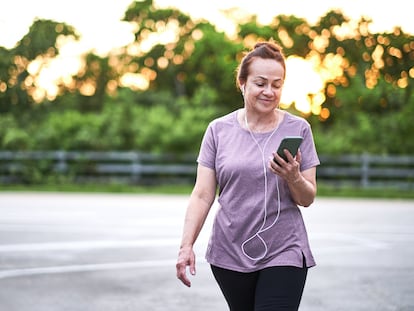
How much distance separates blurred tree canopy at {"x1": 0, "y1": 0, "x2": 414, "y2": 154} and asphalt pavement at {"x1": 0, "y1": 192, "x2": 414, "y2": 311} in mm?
2853

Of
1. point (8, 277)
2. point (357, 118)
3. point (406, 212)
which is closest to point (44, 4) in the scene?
point (357, 118)

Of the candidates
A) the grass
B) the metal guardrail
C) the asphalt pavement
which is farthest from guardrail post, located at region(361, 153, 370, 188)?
the asphalt pavement

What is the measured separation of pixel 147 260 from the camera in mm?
9758

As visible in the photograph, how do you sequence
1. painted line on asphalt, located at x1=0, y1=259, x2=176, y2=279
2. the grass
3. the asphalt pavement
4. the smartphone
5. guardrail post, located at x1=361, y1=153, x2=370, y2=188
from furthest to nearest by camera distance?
1. guardrail post, located at x1=361, y1=153, x2=370, y2=188
2. the grass
3. painted line on asphalt, located at x1=0, y1=259, x2=176, y2=279
4. the asphalt pavement
5. the smartphone

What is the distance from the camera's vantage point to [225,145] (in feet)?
12.7

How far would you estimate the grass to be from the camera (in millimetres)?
22875

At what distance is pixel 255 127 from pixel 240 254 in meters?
0.58

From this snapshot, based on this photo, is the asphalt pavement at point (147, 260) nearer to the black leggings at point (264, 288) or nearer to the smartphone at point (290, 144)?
the black leggings at point (264, 288)

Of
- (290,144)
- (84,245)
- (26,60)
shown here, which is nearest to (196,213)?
(290,144)

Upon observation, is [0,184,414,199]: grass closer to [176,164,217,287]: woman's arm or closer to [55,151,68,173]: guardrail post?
[55,151,68,173]: guardrail post

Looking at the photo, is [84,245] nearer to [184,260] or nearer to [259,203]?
[184,260]

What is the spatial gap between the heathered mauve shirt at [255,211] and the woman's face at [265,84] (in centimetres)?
11

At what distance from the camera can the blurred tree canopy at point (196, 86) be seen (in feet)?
68.9

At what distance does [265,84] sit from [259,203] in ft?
1.74
